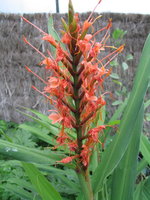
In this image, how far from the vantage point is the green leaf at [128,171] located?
1.32 ft

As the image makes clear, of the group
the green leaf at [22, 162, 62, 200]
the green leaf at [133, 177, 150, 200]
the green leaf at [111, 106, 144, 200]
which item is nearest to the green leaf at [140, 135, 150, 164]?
the green leaf at [133, 177, 150, 200]

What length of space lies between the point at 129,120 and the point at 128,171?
116 millimetres

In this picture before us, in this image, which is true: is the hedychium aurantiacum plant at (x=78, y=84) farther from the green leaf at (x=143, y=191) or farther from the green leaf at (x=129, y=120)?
the green leaf at (x=143, y=191)

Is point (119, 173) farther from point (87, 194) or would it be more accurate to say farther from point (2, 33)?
point (2, 33)

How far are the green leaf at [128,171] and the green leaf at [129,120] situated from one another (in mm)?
22

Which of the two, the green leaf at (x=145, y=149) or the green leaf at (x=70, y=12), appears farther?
the green leaf at (x=145, y=149)

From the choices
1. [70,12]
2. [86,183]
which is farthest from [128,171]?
[70,12]

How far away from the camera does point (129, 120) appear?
372mm

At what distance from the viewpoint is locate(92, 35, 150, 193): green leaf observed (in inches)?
14.4

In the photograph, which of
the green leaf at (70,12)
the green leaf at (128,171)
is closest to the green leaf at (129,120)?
the green leaf at (128,171)

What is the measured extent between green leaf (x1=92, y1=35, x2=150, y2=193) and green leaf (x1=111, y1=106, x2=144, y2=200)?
0.07 feet

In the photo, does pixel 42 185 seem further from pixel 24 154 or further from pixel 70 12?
pixel 70 12

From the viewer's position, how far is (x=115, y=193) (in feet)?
1.51

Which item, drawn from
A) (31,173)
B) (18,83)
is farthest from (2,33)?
(31,173)
